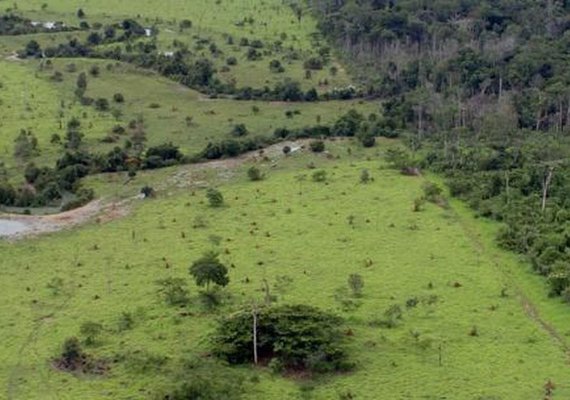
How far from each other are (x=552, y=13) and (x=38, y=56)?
51328mm

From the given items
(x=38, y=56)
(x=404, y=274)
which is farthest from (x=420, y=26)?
(x=404, y=274)

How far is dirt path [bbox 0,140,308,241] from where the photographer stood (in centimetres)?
5641

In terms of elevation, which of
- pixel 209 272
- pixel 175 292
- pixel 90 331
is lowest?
pixel 90 331

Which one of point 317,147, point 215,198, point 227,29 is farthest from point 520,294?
point 227,29

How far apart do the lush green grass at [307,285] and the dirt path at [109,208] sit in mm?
1271

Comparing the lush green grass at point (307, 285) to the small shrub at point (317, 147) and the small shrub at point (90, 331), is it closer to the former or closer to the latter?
the small shrub at point (90, 331)

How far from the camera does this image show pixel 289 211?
57.4 metres

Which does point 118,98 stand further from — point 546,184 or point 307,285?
point 307,285

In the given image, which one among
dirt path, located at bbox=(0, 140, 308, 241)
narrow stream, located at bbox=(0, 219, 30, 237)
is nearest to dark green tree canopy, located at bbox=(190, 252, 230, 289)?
dirt path, located at bbox=(0, 140, 308, 241)

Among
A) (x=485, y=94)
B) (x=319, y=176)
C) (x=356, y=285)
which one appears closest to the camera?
(x=356, y=285)

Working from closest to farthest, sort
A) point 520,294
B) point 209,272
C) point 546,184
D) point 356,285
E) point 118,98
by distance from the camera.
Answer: point 209,272
point 356,285
point 520,294
point 546,184
point 118,98

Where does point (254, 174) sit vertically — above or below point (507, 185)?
below

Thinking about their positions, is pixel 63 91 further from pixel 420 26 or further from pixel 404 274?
pixel 404 274

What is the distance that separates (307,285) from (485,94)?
39.8 meters
